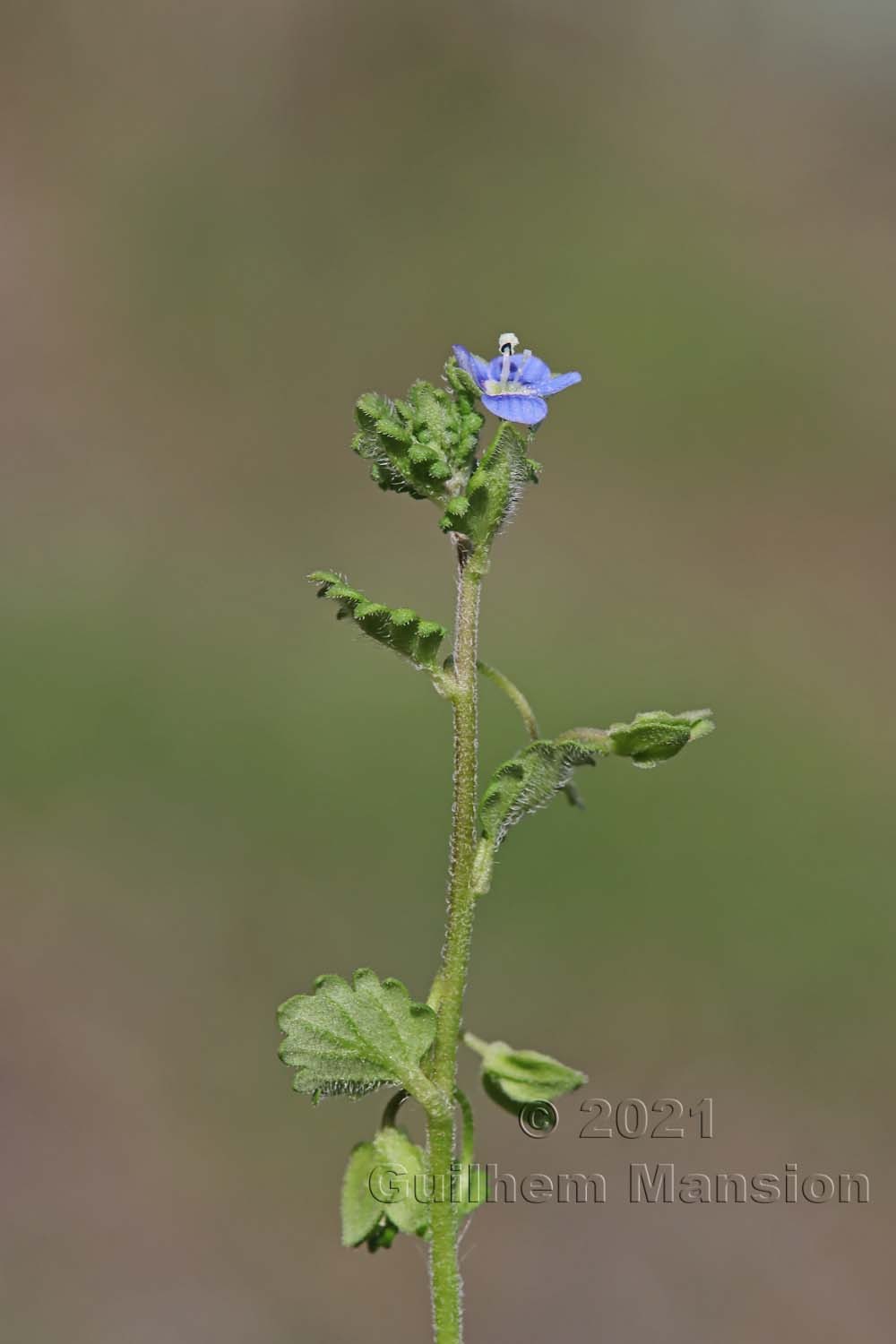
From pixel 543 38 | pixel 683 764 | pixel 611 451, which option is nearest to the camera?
pixel 683 764

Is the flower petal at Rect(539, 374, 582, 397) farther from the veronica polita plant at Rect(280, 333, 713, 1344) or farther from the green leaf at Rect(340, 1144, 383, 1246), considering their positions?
the green leaf at Rect(340, 1144, 383, 1246)

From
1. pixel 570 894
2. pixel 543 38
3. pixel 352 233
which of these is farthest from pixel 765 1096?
pixel 543 38

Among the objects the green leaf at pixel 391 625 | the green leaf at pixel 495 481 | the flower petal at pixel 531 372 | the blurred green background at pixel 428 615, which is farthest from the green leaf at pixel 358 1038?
the blurred green background at pixel 428 615

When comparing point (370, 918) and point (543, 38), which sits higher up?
point (543, 38)

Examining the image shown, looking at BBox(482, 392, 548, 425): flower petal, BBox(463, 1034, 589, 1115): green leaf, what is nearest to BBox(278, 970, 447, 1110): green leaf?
BBox(463, 1034, 589, 1115): green leaf

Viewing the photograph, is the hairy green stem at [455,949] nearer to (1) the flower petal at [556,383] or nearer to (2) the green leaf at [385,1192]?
(2) the green leaf at [385,1192]

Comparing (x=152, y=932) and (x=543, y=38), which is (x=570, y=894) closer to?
(x=152, y=932)

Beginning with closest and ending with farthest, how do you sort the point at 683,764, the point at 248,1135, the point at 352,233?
the point at 248,1135, the point at 683,764, the point at 352,233
